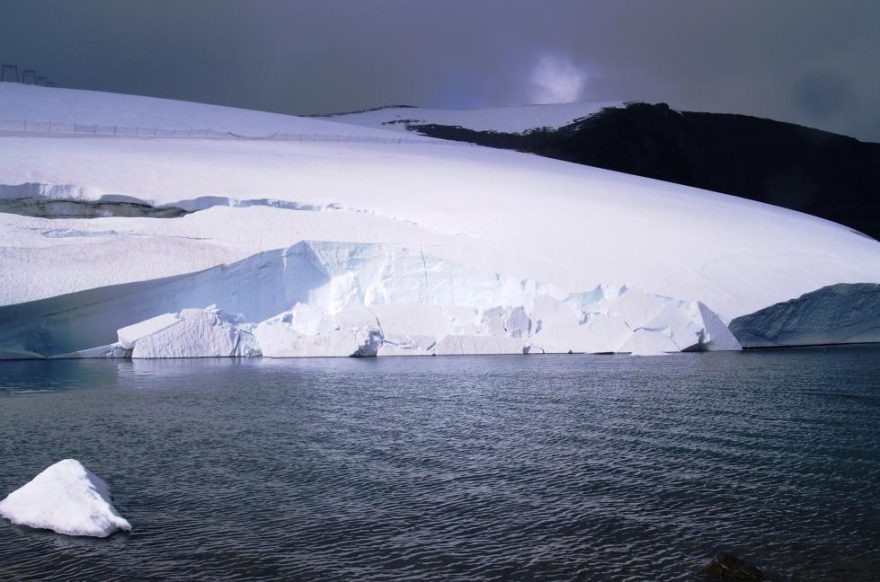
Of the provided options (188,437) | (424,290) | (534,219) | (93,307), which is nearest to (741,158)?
(534,219)

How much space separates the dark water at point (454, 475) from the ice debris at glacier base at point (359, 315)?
2995mm

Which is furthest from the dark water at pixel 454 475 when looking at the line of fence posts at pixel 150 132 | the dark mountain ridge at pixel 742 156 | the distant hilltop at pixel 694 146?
the dark mountain ridge at pixel 742 156

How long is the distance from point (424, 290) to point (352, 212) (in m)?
2.86

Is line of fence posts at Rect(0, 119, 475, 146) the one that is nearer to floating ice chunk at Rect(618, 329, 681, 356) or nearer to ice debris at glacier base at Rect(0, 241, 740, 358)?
ice debris at glacier base at Rect(0, 241, 740, 358)

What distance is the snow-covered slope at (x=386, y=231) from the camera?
12383 mm

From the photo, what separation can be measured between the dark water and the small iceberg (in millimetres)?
90

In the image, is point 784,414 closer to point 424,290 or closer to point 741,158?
point 424,290

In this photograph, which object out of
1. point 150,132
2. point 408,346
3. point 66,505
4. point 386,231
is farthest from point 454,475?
point 150,132

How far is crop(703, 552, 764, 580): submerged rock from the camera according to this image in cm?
324

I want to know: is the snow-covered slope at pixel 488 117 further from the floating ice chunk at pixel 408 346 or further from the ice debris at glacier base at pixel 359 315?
the floating ice chunk at pixel 408 346

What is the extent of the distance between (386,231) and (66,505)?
10735 mm

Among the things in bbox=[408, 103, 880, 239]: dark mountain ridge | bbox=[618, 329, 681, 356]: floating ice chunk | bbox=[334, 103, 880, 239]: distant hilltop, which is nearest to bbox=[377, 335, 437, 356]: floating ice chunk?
bbox=[618, 329, 681, 356]: floating ice chunk

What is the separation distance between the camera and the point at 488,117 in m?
36.5

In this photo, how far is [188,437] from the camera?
585 centimetres
